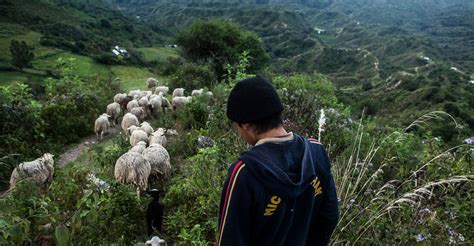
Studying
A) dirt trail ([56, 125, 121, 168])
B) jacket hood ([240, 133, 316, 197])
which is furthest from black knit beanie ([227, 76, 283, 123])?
dirt trail ([56, 125, 121, 168])

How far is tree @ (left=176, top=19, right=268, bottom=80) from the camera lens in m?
17.5

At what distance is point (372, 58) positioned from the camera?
273ft

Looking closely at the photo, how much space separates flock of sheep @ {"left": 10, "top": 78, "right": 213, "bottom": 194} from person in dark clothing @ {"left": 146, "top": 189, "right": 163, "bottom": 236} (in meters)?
1.03

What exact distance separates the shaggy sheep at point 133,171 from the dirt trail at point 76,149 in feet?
8.66

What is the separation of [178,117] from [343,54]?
82750mm

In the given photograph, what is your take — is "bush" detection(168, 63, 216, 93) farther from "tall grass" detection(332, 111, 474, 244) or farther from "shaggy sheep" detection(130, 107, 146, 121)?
"tall grass" detection(332, 111, 474, 244)

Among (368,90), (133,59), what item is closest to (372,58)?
(368,90)

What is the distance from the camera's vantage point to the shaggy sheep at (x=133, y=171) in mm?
4793

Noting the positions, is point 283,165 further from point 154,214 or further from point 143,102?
point 143,102

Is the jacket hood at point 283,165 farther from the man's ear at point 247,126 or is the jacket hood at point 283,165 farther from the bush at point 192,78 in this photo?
the bush at point 192,78

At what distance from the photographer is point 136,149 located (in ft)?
18.2

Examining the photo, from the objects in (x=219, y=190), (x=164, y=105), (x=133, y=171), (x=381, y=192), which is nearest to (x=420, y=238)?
(x=381, y=192)

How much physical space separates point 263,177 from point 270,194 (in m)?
0.10

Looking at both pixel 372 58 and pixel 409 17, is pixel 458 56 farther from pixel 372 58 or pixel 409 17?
pixel 409 17
